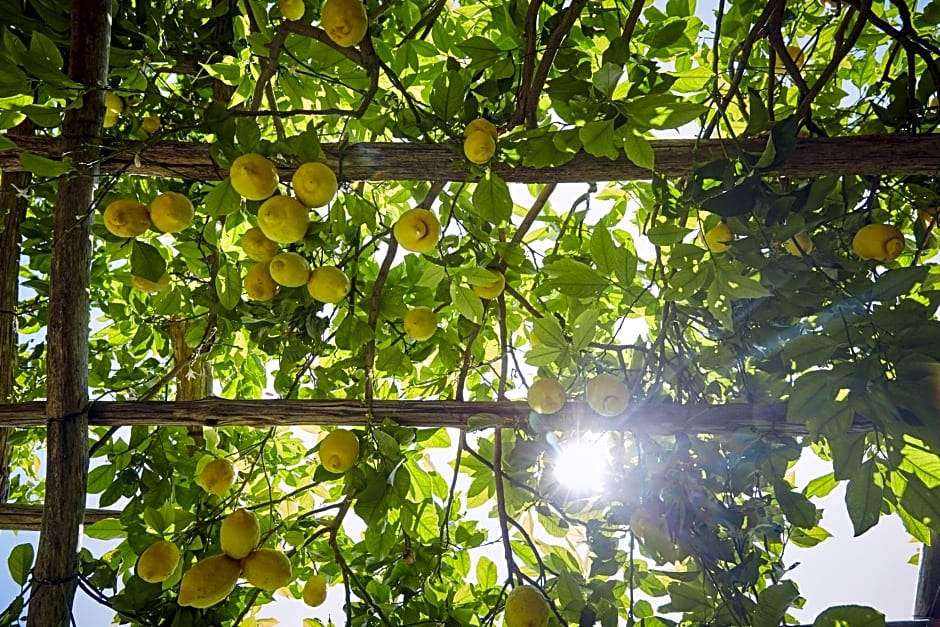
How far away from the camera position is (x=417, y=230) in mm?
969

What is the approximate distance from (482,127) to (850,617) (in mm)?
698

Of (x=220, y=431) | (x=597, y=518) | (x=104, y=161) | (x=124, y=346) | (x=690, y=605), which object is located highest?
(x=124, y=346)

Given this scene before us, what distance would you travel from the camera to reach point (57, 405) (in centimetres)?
99

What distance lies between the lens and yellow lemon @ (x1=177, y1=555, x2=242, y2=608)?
89cm

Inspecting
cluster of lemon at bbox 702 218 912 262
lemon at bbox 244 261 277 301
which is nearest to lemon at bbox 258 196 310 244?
lemon at bbox 244 261 277 301

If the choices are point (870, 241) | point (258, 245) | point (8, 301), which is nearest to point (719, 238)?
point (870, 241)

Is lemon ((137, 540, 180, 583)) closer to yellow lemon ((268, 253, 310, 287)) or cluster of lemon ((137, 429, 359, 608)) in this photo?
cluster of lemon ((137, 429, 359, 608))

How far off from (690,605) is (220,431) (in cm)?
111

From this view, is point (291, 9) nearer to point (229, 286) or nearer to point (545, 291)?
point (229, 286)

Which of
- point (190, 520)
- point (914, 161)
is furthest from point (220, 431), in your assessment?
point (914, 161)

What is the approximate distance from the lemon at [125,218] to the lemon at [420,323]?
0.42m

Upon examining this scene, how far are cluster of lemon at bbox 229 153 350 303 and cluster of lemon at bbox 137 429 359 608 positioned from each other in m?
0.22

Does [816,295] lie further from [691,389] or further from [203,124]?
[203,124]

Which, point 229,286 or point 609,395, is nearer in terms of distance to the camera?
point 609,395
